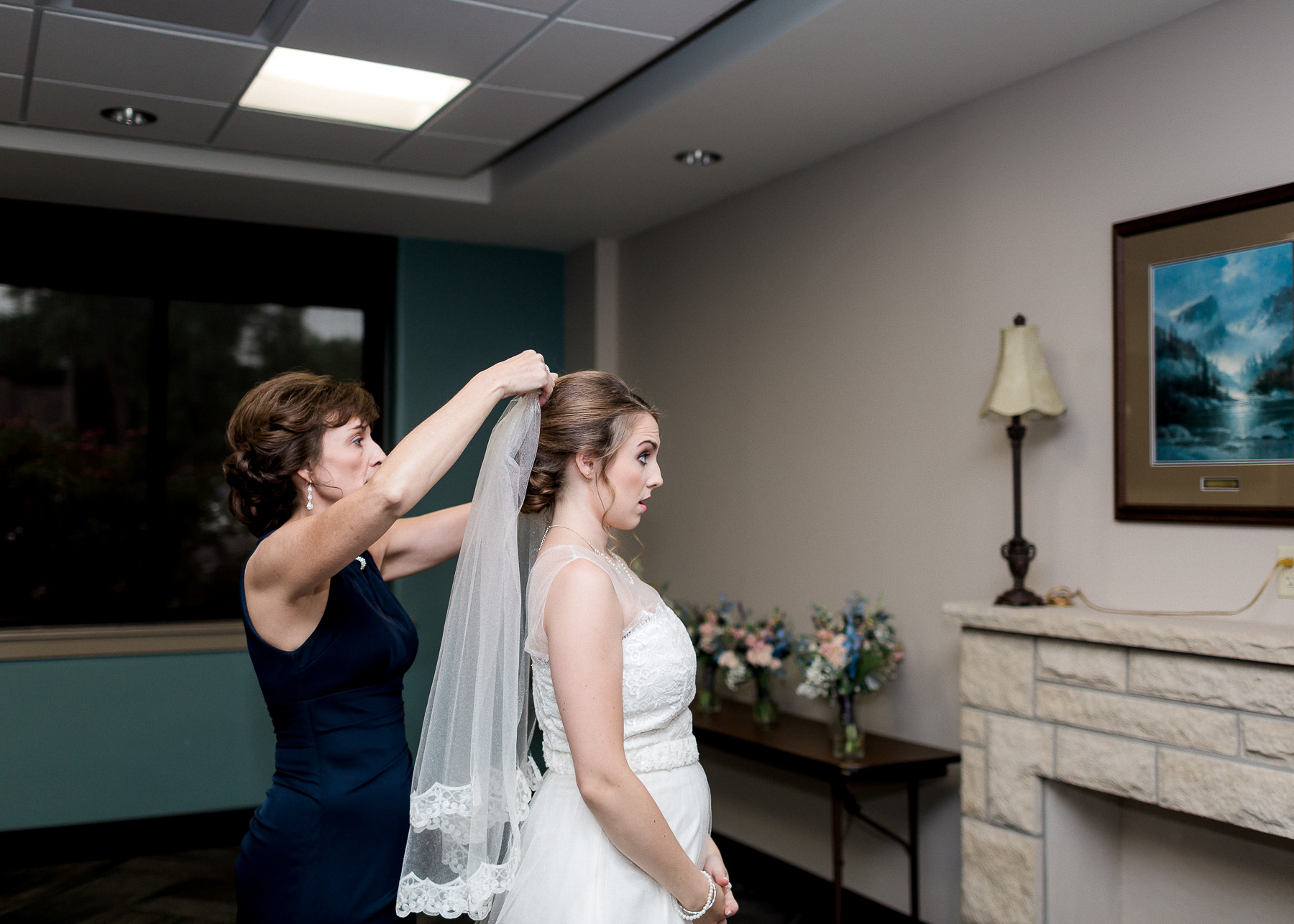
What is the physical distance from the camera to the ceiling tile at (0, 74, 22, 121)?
3.38 meters

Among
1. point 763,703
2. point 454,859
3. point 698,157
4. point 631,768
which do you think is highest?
point 698,157

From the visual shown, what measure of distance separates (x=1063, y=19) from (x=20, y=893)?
15.1 ft

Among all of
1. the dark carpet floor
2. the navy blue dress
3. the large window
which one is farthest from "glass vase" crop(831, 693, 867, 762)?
the large window

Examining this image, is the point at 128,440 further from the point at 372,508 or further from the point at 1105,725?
the point at 1105,725

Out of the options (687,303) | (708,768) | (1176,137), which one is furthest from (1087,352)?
(708,768)

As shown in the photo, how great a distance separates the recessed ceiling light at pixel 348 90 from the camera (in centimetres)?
342

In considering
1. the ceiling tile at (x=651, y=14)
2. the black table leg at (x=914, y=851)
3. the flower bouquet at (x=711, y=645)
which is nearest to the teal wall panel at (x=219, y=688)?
the flower bouquet at (x=711, y=645)

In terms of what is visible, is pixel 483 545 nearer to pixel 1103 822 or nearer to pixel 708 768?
pixel 1103 822

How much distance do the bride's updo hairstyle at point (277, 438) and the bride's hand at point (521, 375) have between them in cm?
34

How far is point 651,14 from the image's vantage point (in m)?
2.95

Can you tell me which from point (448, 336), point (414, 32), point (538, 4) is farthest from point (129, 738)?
point (538, 4)

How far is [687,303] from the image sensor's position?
4.88m

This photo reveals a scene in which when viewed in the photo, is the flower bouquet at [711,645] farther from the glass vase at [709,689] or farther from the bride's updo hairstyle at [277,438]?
the bride's updo hairstyle at [277,438]

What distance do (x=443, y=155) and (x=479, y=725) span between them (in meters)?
3.04
